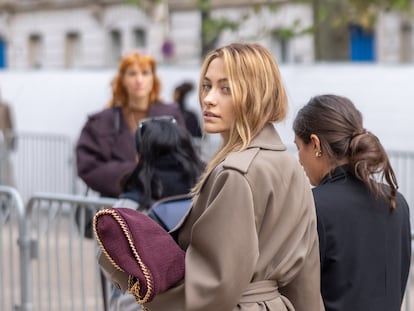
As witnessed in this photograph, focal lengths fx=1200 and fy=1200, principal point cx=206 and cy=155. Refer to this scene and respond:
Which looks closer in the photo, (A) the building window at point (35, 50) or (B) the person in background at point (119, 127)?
(B) the person in background at point (119, 127)

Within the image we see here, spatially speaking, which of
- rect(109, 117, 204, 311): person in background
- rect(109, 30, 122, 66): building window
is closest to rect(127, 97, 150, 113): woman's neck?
rect(109, 117, 204, 311): person in background

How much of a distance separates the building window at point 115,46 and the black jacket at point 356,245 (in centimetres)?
3064

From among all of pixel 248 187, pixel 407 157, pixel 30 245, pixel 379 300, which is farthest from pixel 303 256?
pixel 407 157

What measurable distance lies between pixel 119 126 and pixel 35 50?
102ft

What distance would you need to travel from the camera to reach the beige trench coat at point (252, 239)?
11.6 feet

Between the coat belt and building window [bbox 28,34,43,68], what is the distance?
112 ft

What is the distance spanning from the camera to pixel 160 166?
559cm

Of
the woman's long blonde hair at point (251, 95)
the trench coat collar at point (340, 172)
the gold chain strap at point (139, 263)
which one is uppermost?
Answer: the woman's long blonde hair at point (251, 95)

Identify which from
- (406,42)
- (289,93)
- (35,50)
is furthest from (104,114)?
(35,50)

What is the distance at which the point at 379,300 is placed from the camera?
4094 millimetres

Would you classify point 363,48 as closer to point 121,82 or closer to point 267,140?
point 121,82

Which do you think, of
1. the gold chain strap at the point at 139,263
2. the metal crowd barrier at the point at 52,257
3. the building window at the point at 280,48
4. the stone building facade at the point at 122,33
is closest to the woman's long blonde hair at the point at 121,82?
the metal crowd barrier at the point at 52,257

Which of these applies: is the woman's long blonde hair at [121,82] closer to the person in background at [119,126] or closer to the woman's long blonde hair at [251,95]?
the person in background at [119,126]

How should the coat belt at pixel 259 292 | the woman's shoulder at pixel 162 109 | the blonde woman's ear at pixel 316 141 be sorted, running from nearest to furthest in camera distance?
the coat belt at pixel 259 292, the blonde woman's ear at pixel 316 141, the woman's shoulder at pixel 162 109
